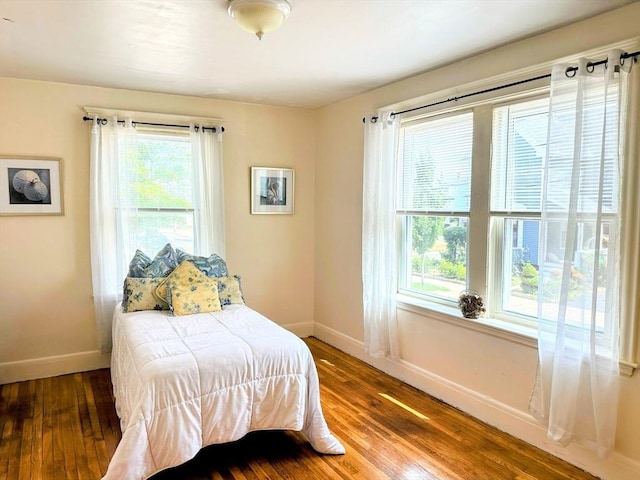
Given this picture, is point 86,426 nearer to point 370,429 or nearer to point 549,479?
point 370,429

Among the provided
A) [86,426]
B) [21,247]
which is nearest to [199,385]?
[86,426]

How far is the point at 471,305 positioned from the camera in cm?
300

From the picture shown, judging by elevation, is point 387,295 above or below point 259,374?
above

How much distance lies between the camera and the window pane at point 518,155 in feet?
8.80

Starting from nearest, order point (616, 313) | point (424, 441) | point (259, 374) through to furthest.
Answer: point (616, 313) < point (259, 374) < point (424, 441)

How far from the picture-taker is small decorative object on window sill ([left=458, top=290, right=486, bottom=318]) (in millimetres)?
2982

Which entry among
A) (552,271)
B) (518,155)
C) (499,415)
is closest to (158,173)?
(518,155)

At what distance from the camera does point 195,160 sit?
13.4 ft

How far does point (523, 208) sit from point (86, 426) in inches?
125

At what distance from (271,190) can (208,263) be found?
3.87ft

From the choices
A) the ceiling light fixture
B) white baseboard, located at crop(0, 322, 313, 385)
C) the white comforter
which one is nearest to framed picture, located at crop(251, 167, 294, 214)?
the white comforter

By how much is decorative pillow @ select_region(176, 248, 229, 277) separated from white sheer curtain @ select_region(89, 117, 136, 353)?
49 centimetres

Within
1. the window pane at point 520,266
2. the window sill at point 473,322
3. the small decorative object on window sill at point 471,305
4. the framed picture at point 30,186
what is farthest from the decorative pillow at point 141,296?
the window pane at point 520,266

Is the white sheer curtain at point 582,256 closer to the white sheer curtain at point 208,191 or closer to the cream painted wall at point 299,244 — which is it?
the cream painted wall at point 299,244
